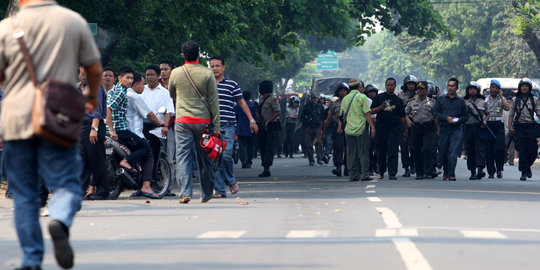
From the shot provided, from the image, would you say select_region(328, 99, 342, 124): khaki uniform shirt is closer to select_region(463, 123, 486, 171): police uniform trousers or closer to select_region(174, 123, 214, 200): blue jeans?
select_region(463, 123, 486, 171): police uniform trousers

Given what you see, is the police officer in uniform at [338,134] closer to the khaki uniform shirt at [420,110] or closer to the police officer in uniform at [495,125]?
the khaki uniform shirt at [420,110]

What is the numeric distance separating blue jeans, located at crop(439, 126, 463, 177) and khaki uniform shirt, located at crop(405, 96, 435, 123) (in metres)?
0.36

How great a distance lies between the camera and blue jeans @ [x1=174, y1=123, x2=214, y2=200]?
42.4 feet

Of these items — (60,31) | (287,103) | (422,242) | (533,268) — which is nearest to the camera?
(60,31)

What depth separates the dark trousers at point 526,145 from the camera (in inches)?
814

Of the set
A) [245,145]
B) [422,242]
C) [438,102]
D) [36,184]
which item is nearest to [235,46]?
[245,145]

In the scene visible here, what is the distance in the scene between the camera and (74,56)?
652 centimetres

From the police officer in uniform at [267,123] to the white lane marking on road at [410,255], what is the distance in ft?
41.7

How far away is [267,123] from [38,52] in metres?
15.4

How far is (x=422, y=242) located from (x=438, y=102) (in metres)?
12.0

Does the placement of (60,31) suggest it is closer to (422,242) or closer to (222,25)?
(422,242)

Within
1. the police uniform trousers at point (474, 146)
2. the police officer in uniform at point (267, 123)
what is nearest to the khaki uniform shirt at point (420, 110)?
the police uniform trousers at point (474, 146)

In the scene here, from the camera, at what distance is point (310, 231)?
9562mm

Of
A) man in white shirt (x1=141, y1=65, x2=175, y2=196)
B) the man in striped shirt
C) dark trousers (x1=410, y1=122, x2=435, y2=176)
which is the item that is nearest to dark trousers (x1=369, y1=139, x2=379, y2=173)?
dark trousers (x1=410, y1=122, x2=435, y2=176)
